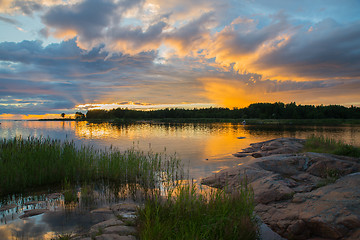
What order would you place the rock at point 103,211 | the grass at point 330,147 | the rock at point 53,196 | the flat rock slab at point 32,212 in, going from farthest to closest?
the grass at point 330,147, the rock at point 53,196, the rock at point 103,211, the flat rock slab at point 32,212

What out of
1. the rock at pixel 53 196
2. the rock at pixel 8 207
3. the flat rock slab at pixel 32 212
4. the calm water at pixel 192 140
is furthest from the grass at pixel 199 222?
the calm water at pixel 192 140

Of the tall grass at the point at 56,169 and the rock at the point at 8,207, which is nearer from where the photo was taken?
the rock at the point at 8,207

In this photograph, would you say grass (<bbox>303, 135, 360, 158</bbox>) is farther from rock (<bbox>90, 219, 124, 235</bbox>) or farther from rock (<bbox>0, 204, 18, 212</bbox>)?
rock (<bbox>0, 204, 18, 212</bbox>)

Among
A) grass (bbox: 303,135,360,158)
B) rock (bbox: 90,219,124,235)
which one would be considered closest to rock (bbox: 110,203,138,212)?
rock (bbox: 90,219,124,235)

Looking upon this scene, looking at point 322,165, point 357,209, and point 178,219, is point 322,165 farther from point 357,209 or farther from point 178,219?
point 178,219

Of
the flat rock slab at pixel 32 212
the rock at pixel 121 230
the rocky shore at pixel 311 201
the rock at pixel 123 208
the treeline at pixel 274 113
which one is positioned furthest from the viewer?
the treeline at pixel 274 113

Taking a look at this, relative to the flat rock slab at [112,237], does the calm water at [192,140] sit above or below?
below

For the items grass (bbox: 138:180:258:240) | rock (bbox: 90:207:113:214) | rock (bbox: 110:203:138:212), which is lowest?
rock (bbox: 90:207:113:214)

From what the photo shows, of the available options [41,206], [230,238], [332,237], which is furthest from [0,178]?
[332,237]

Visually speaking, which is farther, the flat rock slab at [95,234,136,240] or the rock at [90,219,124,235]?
the rock at [90,219,124,235]

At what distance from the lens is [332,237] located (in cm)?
659

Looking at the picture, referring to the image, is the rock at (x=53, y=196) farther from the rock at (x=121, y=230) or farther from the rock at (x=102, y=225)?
the rock at (x=121, y=230)

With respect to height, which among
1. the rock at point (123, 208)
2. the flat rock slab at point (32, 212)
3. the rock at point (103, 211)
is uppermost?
the flat rock slab at point (32, 212)

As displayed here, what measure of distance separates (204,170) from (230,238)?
12.2 meters
